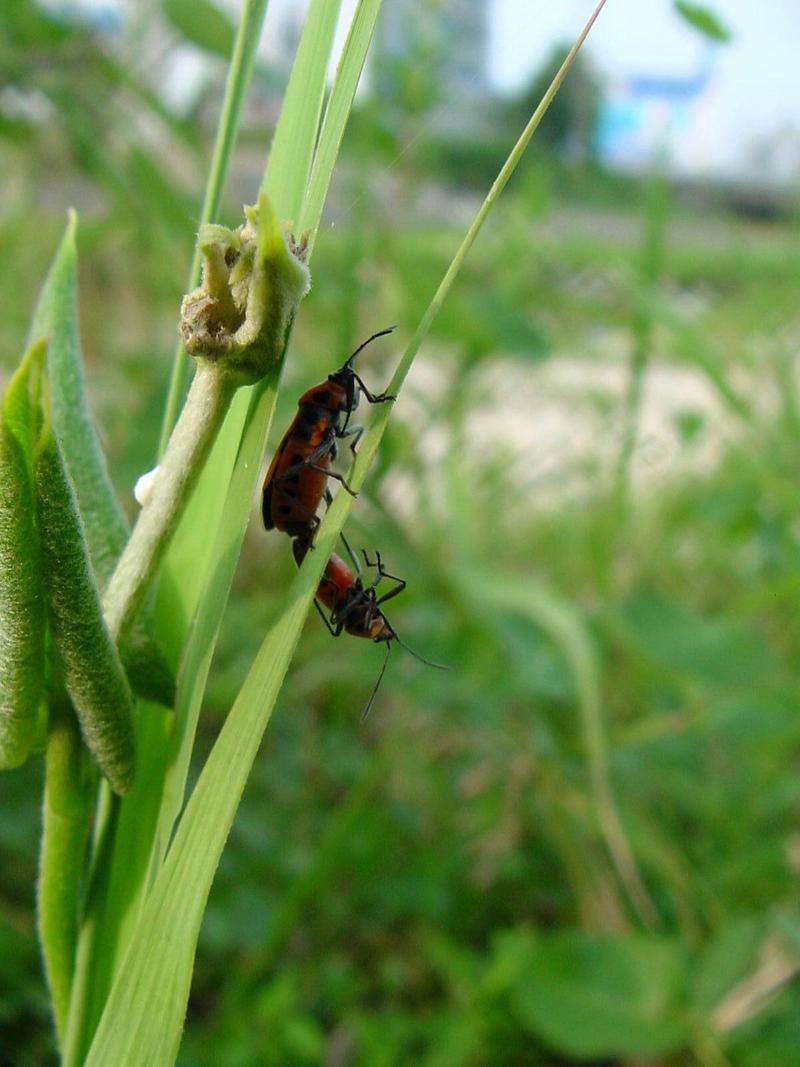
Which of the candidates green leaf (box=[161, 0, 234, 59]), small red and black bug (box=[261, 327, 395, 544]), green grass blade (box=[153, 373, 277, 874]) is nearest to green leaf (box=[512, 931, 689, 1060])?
small red and black bug (box=[261, 327, 395, 544])

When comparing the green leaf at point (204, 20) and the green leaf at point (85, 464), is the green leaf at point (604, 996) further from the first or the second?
the green leaf at point (204, 20)

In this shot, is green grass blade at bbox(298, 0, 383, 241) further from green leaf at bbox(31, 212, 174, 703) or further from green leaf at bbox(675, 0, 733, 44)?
green leaf at bbox(675, 0, 733, 44)

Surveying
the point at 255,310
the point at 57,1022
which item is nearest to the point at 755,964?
the point at 57,1022

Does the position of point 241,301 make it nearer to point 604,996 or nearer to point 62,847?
point 62,847

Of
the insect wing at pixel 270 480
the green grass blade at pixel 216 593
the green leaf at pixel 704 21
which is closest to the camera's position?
the green grass blade at pixel 216 593

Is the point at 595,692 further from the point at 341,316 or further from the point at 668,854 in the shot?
the point at 341,316

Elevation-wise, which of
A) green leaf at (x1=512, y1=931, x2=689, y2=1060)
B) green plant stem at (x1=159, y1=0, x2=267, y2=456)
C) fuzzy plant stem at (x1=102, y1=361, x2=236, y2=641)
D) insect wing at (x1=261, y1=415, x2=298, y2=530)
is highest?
green plant stem at (x1=159, y1=0, x2=267, y2=456)

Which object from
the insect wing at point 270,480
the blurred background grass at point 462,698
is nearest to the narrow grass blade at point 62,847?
the insect wing at point 270,480
